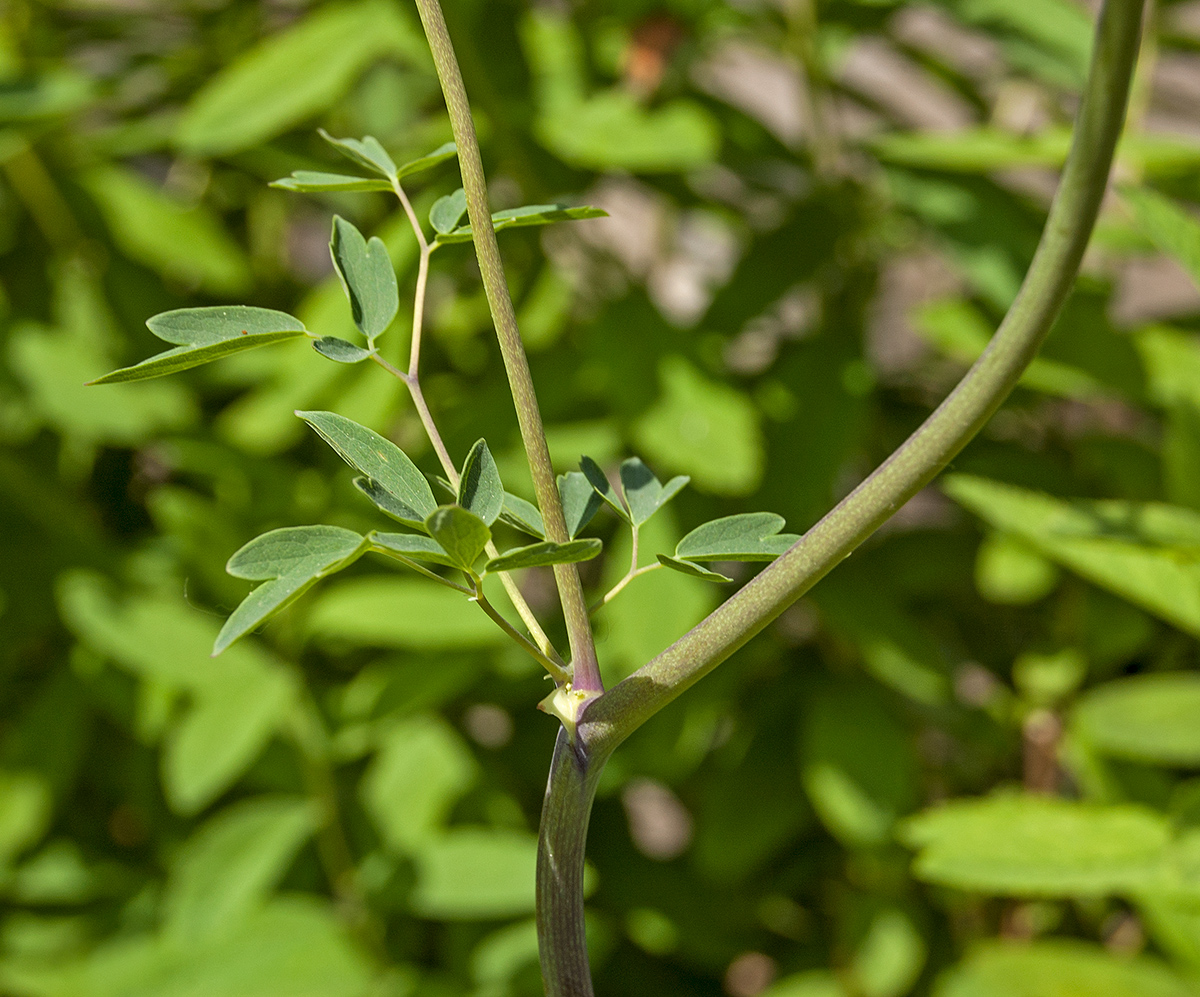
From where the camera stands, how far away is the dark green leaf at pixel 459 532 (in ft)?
0.83

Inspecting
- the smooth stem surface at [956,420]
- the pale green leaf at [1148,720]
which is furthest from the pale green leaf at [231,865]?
the smooth stem surface at [956,420]

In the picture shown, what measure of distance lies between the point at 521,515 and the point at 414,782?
1.93 ft

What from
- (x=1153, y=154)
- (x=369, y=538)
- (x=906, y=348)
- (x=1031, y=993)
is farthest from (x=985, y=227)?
(x=906, y=348)

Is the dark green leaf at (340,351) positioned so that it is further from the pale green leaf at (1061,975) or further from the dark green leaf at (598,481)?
the pale green leaf at (1061,975)

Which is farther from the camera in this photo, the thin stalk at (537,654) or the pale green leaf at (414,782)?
the pale green leaf at (414,782)

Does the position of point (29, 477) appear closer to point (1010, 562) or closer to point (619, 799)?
point (619, 799)

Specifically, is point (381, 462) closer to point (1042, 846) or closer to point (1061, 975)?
point (1042, 846)

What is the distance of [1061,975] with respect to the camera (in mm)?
792

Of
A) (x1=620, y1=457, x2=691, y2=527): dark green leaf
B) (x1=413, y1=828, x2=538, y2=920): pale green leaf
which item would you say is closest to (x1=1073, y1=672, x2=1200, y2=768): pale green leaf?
(x1=413, y1=828, x2=538, y2=920): pale green leaf

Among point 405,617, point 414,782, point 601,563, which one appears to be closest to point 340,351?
point 405,617

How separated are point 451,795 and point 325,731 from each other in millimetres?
105

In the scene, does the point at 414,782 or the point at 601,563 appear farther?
the point at 601,563

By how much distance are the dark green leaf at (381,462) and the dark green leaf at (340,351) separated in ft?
0.10

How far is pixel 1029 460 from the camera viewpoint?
3.02ft
